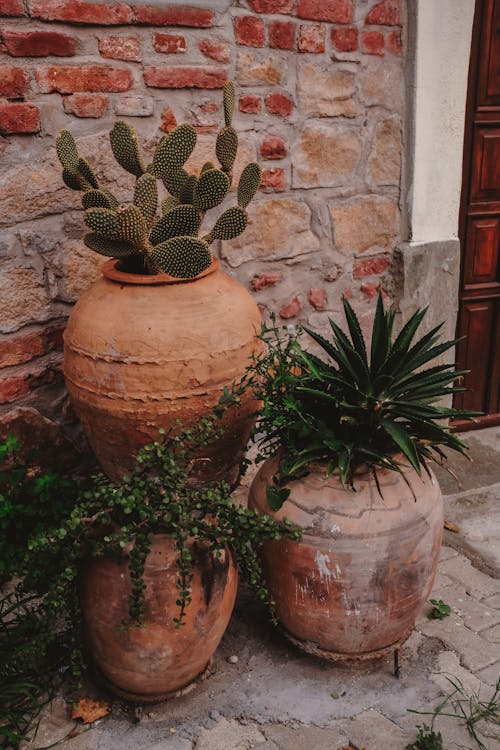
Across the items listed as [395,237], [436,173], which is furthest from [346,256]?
[436,173]

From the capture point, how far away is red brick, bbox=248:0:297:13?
2.49 meters

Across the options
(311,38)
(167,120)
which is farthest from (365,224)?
(167,120)

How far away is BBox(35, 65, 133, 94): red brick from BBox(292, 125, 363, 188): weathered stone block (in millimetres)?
752

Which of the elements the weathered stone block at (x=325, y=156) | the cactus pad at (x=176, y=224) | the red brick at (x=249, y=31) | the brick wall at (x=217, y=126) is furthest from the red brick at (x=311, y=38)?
the cactus pad at (x=176, y=224)

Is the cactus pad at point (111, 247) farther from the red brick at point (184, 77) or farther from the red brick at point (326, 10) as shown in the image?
the red brick at point (326, 10)

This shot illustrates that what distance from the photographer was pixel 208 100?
2.50 metres

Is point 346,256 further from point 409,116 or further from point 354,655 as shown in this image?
point 354,655

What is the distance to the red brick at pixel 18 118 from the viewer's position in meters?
2.16

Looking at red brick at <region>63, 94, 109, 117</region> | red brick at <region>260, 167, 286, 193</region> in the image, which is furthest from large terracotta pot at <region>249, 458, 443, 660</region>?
red brick at <region>63, 94, 109, 117</region>

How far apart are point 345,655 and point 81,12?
215 cm

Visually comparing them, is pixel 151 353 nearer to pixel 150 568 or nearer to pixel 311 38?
pixel 150 568

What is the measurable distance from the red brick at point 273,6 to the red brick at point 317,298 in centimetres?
109

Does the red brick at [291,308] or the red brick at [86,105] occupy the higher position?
the red brick at [86,105]

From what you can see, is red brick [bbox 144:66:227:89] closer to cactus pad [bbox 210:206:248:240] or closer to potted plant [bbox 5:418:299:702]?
cactus pad [bbox 210:206:248:240]
